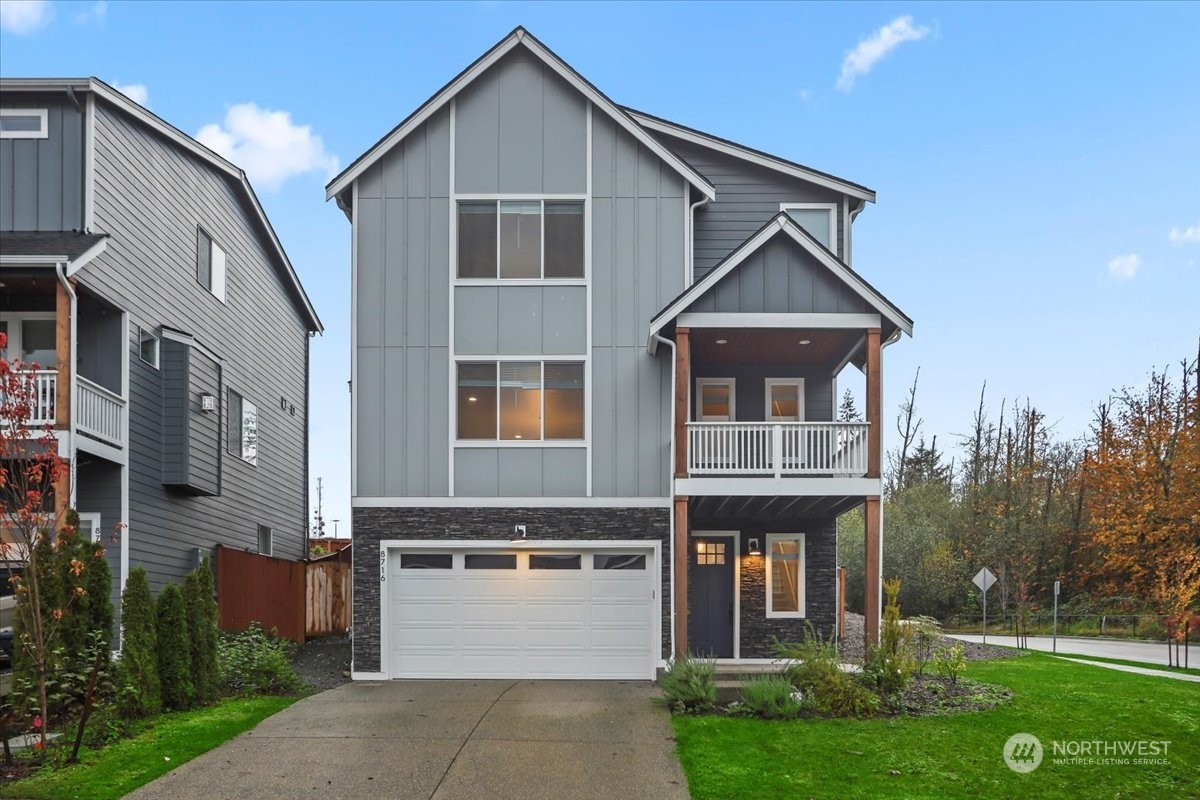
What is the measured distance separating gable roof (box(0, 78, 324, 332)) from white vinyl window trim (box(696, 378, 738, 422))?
9.89 metres

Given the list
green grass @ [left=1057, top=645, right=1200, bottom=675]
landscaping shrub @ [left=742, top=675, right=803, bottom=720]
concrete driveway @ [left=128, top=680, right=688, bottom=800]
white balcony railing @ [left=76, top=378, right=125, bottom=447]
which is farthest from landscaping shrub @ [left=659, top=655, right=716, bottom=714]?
green grass @ [left=1057, top=645, right=1200, bottom=675]

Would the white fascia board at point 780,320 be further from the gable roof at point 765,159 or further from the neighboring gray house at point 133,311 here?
the neighboring gray house at point 133,311

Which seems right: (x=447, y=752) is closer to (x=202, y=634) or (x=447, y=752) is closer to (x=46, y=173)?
(x=202, y=634)

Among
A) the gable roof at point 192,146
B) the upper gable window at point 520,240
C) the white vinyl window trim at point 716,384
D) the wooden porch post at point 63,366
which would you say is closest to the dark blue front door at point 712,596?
the white vinyl window trim at point 716,384

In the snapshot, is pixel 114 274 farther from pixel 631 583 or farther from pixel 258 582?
pixel 631 583

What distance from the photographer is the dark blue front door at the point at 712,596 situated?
1791cm

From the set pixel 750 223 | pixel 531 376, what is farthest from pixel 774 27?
pixel 531 376

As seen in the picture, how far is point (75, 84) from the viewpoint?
15836 mm

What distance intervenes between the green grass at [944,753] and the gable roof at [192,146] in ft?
40.4

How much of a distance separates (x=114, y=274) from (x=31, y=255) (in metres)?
1.92

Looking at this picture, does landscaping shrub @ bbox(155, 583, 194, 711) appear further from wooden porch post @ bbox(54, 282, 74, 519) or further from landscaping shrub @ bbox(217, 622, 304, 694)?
wooden porch post @ bbox(54, 282, 74, 519)

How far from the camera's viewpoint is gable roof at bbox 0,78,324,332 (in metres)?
15.8

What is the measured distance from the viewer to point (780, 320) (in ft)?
51.0

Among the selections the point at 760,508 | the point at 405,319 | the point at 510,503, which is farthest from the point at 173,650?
the point at 760,508
